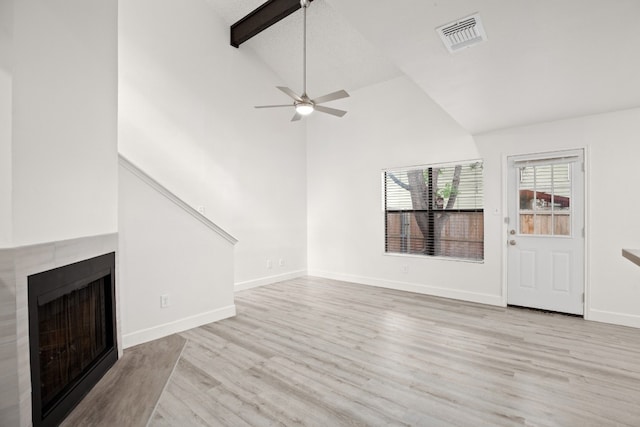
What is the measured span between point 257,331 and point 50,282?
1994 mm

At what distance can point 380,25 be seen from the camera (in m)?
2.12

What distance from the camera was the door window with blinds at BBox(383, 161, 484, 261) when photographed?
4703mm

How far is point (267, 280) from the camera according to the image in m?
5.75

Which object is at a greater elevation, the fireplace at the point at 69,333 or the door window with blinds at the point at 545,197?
the door window with blinds at the point at 545,197

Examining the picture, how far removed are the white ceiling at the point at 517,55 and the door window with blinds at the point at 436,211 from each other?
0.85m

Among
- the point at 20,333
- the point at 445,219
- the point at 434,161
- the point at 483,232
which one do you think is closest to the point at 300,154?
the point at 434,161

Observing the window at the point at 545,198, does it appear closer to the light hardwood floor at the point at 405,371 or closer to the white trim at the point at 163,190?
the light hardwood floor at the point at 405,371

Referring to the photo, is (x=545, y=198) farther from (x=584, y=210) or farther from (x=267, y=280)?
(x=267, y=280)

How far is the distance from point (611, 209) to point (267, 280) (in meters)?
4.92

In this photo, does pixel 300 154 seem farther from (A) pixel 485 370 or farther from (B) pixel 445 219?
(A) pixel 485 370

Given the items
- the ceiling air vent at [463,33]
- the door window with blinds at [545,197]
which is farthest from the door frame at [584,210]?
the ceiling air vent at [463,33]

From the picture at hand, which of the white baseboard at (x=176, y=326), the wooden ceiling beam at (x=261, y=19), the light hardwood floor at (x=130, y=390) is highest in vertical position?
the wooden ceiling beam at (x=261, y=19)

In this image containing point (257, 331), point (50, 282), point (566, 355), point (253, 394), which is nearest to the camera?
point (50, 282)

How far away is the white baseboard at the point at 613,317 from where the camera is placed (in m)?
3.56
